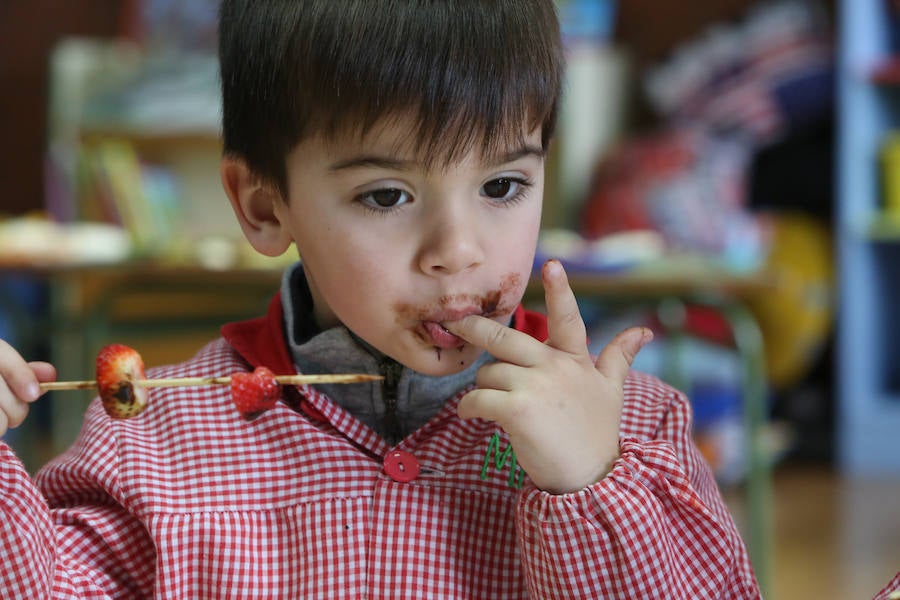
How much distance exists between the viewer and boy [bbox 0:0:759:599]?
82 centimetres

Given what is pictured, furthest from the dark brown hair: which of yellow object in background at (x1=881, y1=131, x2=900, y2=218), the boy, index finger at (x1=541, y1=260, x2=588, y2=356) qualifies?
yellow object in background at (x1=881, y1=131, x2=900, y2=218)

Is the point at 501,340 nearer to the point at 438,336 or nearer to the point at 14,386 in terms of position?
the point at 438,336

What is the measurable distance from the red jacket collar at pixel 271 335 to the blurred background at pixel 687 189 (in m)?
1.54

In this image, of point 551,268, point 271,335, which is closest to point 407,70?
point 551,268

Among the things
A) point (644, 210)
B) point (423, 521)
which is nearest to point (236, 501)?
point (423, 521)

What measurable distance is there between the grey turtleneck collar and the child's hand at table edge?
0.12 m

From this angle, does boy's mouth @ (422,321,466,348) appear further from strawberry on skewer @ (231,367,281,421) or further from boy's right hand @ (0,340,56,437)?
boy's right hand @ (0,340,56,437)

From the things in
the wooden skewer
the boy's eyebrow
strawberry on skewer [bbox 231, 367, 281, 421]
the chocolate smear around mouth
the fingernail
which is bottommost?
strawberry on skewer [bbox 231, 367, 281, 421]

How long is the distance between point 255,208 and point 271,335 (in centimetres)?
11

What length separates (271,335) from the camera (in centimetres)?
99

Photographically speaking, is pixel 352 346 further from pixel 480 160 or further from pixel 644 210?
pixel 644 210

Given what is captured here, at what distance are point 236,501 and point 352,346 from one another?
0.49ft

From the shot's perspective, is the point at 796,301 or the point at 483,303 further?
the point at 796,301

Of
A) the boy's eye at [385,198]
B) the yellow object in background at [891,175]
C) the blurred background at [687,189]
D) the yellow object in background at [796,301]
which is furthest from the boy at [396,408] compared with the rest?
the yellow object in background at [891,175]
